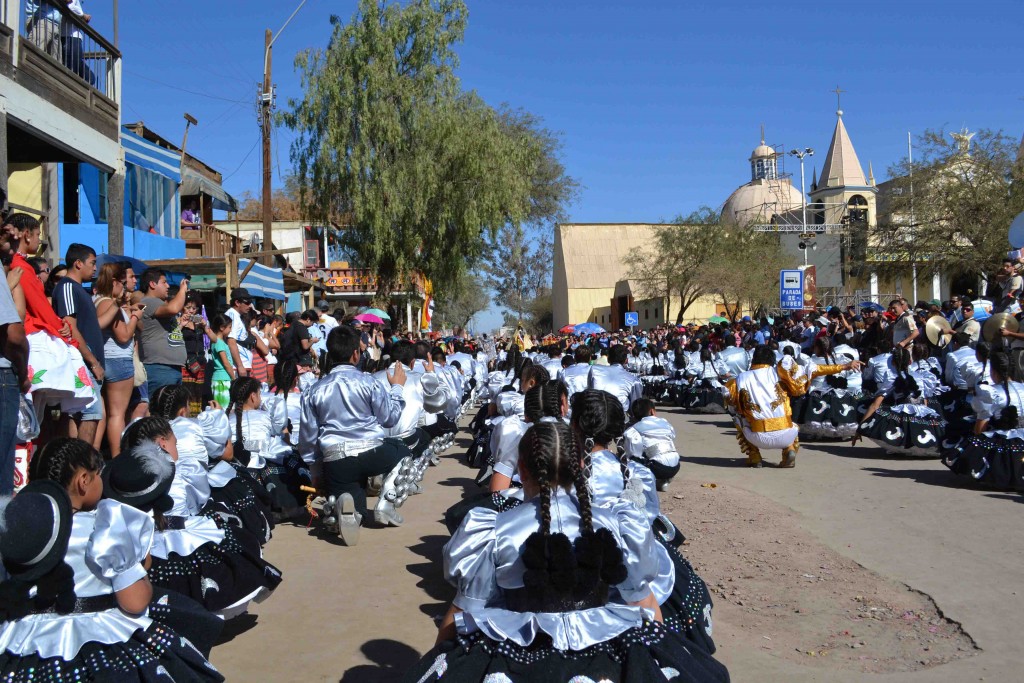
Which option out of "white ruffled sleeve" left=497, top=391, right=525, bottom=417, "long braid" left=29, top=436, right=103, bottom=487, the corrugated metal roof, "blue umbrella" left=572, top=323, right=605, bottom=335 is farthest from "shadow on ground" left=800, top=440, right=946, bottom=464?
the corrugated metal roof

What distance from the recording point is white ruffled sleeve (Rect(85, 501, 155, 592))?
331 centimetres

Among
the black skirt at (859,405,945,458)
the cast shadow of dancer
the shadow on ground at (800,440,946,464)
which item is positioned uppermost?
the black skirt at (859,405,945,458)

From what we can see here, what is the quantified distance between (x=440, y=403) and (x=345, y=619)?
5.99 meters

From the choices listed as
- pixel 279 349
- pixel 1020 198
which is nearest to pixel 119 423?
pixel 279 349

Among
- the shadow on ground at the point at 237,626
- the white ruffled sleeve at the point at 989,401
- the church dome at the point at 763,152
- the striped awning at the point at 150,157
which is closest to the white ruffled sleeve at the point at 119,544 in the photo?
the shadow on ground at the point at 237,626

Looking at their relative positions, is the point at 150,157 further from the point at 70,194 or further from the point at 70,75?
the point at 70,75

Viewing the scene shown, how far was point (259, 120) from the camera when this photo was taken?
2427cm

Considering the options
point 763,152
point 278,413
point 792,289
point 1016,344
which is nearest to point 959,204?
point 792,289

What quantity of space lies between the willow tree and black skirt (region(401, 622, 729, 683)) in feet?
74.6

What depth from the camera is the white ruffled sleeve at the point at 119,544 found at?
3311 mm

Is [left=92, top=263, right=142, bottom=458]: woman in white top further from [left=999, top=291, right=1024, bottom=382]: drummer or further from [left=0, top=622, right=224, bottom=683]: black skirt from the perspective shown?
[left=999, top=291, right=1024, bottom=382]: drummer

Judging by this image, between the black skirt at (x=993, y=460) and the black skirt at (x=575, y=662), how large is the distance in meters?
7.05

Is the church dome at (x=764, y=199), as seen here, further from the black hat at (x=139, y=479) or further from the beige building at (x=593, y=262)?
the black hat at (x=139, y=479)

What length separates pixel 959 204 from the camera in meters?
29.4
